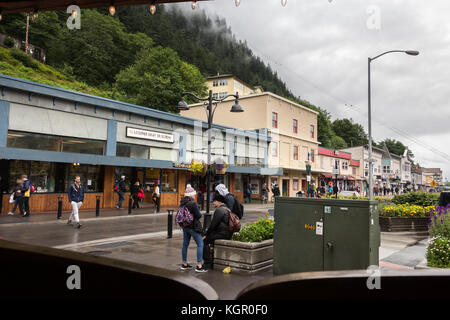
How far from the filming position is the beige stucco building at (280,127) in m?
34.0

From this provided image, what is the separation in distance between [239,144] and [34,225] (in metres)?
20.9

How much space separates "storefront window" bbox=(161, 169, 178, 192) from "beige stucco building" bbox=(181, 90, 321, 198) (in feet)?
31.1

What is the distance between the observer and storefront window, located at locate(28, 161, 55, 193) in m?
17.2

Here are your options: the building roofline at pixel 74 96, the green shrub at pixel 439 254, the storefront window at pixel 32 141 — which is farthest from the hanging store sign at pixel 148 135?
the green shrub at pixel 439 254

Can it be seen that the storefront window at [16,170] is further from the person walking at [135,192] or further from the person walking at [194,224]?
the person walking at [194,224]

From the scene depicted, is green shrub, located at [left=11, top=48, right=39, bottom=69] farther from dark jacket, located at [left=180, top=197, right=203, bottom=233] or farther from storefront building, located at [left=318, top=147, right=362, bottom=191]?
dark jacket, located at [left=180, top=197, right=203, bottom=233]

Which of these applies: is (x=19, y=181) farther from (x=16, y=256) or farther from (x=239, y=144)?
(x=239, y=144)

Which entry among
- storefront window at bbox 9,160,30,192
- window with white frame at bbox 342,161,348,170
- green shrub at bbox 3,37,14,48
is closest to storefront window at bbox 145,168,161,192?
storefront window at bbox 9,160,30,192

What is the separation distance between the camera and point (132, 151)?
71.1 ft

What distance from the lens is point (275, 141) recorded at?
3459 cm

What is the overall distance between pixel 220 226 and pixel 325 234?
2518mm

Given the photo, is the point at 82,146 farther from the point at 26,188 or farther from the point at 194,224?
the point at 194,224

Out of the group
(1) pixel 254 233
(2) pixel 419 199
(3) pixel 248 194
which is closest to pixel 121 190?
(3) pixel 248 194
